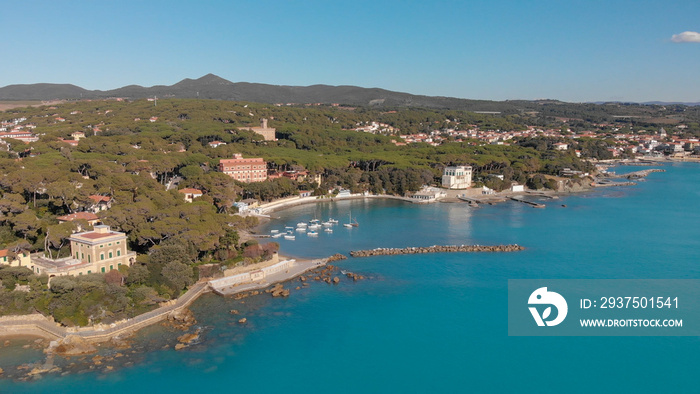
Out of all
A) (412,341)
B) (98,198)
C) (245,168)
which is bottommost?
(412,341)

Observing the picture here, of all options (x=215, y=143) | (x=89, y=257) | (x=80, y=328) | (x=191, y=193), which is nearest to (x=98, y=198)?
(x=191, y=193)

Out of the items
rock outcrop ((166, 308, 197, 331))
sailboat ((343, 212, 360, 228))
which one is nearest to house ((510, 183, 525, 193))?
sailboat ((343, 212, 360, 228))

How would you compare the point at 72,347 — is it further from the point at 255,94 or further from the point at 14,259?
the point at 255,94

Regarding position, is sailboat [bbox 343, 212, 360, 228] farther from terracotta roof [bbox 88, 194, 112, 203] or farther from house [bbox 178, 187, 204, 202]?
terracotta roof [bbox 88, 194, 112, 203]

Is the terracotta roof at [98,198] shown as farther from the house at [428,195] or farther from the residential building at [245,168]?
the house at [428,195]

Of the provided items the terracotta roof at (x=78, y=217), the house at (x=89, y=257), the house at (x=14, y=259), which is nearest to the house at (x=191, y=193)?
the terracotta roof at (x=78, y=217)

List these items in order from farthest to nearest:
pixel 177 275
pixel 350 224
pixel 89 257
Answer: pixel 350 224
pixel 89 257
pixel 177 275
